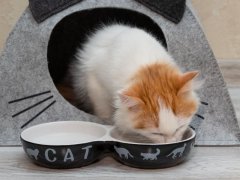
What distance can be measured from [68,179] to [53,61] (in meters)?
1.12

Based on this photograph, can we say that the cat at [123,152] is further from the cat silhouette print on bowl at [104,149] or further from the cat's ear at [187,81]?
the cat's ear at [187,81]

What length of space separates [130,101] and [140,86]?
3.5 inches

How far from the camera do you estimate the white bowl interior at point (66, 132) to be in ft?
5.03

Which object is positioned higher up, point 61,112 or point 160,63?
point 160,63

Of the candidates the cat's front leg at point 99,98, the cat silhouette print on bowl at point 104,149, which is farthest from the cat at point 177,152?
the cat's front leg at point 99,98

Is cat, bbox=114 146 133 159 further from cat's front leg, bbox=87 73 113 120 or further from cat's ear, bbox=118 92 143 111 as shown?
cat's front leg, bbox=87 73 113 120

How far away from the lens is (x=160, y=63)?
146 centimetres

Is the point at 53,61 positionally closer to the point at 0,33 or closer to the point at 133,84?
the point at 0,33

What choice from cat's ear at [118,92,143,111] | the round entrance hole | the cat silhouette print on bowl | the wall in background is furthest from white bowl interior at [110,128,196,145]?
the wall in background

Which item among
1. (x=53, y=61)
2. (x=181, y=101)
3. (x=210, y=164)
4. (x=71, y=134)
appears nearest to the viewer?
(x=181, y=101)

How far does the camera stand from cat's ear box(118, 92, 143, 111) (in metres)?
1.27

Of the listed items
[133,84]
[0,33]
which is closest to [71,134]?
[133,84]

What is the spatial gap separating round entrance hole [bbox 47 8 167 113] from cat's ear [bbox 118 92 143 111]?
2.34 feet

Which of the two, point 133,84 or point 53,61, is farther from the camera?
point 53,61
